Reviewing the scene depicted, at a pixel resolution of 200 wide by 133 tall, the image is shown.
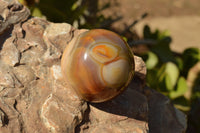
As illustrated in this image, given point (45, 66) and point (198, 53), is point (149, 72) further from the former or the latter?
point (45, 66)

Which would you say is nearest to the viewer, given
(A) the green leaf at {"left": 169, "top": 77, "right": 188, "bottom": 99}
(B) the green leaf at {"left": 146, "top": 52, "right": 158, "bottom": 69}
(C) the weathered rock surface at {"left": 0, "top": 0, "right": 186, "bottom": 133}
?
(C) the weathered rock surface at {"left": 0, "top": 0, "right": 186, "bottom": 133}

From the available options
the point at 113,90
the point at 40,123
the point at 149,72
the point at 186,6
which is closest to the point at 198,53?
the point at 149,72

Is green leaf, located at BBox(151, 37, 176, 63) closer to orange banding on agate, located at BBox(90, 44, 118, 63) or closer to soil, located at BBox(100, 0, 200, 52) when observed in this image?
soil, located at BBox(100, 0, 200, 52)

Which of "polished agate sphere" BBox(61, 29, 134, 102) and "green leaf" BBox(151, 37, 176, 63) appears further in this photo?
"green leaf" BBox(151, 37, 176, 63)

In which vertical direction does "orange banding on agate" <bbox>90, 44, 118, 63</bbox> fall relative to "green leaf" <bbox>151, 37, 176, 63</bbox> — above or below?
above

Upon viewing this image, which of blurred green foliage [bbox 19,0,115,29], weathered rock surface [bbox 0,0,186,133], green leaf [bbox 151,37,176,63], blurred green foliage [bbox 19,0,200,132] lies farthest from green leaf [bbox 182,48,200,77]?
weathered rock surface [bbox 0,0,186,133]

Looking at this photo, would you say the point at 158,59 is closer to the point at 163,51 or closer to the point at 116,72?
the point at 163,51

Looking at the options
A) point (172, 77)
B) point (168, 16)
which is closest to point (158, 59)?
point (172, 77)

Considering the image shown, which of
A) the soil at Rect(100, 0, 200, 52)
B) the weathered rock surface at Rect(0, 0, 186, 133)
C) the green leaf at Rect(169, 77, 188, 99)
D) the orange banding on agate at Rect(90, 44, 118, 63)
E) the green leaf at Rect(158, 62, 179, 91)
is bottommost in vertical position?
the soil at Rect(100, 0, 200, 52)
